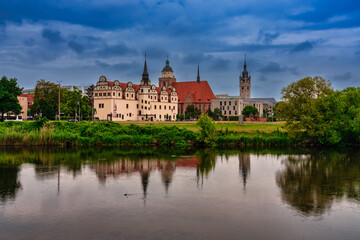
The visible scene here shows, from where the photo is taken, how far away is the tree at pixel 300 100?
4016 cm

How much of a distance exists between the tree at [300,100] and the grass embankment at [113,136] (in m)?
1.87

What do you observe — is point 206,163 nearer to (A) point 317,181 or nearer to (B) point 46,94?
(A) point 317,181

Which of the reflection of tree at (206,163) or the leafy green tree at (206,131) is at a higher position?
the leafy green tree at (206,131)

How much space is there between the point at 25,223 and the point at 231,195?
8.53 meters

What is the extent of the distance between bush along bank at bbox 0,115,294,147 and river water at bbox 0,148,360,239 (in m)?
11.4

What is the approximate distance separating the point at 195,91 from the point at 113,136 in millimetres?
84459

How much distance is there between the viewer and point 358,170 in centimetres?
2334

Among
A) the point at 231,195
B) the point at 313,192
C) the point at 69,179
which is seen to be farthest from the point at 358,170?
the point at 69,179

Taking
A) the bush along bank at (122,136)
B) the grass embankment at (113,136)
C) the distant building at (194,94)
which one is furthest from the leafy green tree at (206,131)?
the distant building at (194,94)

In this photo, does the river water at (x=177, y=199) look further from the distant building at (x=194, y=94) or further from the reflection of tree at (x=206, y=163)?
the distant building at (x=194, y=94)

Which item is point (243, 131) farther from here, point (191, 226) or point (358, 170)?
point (191, 226)

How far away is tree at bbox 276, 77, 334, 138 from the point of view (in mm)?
40156

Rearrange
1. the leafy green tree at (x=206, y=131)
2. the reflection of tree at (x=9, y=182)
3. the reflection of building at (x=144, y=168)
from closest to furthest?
1. the reflection of tree at (x=9, y=182)
2. the reflection of building at (x=144, y=168)
3. the leafy green tree at (x=206, y=131)

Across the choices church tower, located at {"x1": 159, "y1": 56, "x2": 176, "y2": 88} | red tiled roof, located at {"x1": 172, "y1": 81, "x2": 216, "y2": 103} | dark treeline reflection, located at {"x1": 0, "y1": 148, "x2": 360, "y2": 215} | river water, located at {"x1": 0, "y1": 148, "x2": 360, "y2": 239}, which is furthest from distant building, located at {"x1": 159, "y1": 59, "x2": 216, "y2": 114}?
river water, located at {"x1": 0, "y1": 148, "x2": 360, "y2": 239}
